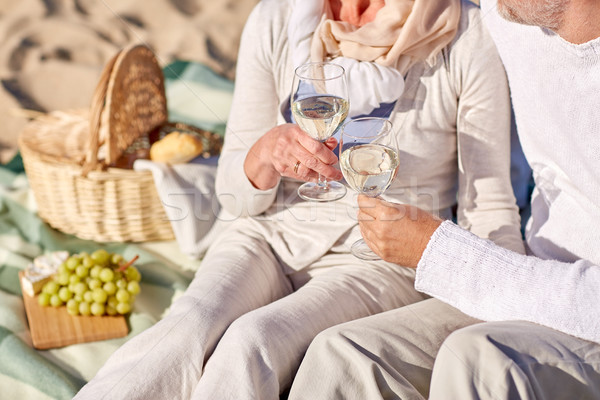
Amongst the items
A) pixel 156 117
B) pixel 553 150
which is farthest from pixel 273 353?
pixel 156 117

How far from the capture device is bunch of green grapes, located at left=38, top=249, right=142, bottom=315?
5.32 ft

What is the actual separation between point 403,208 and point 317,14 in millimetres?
462

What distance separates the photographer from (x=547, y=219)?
1.34m

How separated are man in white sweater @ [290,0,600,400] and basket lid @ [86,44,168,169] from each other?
1.01 metres

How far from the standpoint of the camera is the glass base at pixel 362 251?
1.31 m

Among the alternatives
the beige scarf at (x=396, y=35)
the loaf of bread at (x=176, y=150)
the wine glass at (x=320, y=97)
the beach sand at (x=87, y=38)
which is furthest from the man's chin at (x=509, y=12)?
the beach sand at (x=87, y=38)

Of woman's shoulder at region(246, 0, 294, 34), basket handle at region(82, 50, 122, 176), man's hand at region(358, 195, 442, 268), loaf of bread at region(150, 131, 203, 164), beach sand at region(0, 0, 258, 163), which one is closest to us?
man's hand at region(358, 195, 442, 268)

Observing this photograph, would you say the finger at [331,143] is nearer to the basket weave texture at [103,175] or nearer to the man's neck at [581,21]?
the man's neck at [581,21]

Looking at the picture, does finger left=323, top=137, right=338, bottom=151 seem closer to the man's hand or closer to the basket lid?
the man's hand

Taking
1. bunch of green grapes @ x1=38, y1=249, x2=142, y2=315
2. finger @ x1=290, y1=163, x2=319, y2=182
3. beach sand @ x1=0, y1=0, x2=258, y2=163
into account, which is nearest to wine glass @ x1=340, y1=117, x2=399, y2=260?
finger @ x1=290, y1=163, x2=319, y2=182

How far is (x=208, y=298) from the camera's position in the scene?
127cm

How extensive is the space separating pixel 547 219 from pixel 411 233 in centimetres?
38

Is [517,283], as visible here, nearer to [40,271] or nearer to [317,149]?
[317,149]

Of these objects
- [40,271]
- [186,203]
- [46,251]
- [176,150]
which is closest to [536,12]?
[186,203]
